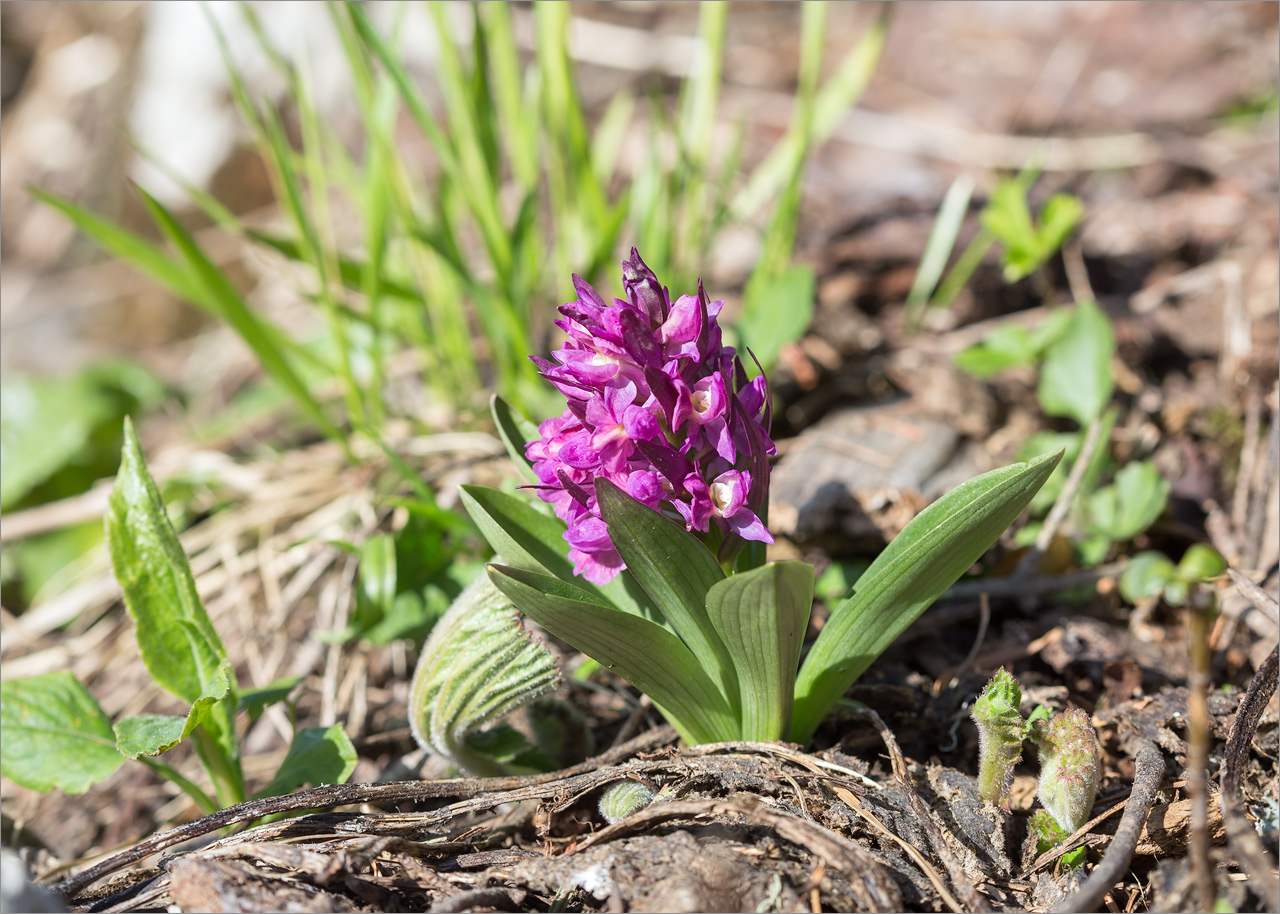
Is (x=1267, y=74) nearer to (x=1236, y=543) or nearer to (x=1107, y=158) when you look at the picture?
(x=1107, y=158)

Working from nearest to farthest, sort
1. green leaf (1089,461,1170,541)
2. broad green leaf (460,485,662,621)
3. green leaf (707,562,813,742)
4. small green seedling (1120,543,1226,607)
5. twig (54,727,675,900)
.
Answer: green leaf (707,562,813,742), twig (54,727,675,900), broad green leaf (460,485,662,621), small green seedling (1120,543,1226,607), green leaf (1089,461,1170,541)

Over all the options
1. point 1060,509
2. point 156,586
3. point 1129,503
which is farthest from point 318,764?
point 1129,503

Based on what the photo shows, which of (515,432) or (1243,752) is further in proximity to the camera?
(515,432)

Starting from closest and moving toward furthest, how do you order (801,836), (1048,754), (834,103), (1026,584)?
(801,836), (1048,754), (1026,584), (834,103)

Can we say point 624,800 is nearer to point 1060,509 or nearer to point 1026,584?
point 1026,584

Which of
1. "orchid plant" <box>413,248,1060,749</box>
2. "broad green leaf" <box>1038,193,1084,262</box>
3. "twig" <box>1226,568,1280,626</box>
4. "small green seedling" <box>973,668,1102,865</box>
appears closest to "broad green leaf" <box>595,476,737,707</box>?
"orchid plant" <box>413,248,1060,749</box>

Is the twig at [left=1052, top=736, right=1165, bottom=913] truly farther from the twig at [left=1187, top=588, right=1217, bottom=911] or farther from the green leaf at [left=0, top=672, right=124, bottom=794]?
the green leaf at [left=0, top=672, right=124, bottom=794]

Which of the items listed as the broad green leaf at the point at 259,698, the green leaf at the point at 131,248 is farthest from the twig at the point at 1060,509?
the green leaf at the point at 131,248
